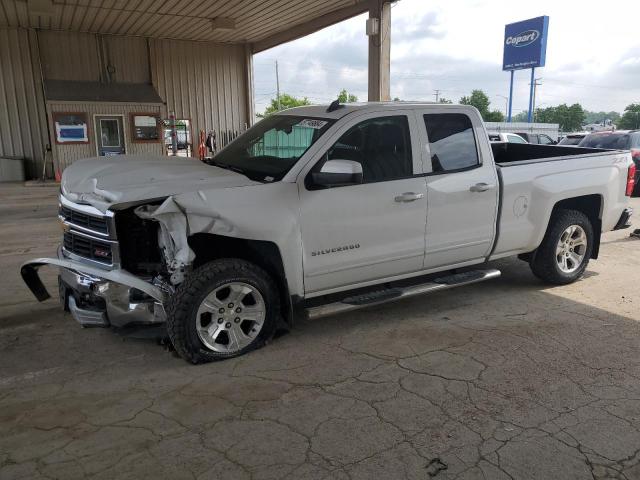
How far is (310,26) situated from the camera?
1573 cm

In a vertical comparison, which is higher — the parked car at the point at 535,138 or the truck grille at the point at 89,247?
the parked car at the point at 535,138

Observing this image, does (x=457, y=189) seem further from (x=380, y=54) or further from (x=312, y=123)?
(x=380, y=54)

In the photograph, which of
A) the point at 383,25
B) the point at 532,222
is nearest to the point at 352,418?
the point at 532,222

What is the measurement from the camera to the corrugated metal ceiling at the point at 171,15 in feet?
44.6

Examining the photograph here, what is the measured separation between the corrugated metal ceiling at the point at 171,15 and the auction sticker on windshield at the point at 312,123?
30.1 feet

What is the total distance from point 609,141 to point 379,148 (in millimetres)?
10850

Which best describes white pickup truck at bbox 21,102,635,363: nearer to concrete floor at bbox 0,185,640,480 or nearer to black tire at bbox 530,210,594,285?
black tire at bbox 530,210,594,285

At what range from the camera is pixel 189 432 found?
313 centimetres

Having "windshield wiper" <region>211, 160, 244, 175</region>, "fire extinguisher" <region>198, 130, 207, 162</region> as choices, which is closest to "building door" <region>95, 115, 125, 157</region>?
"fire extinguisher" <region>198, 130, 207, 162</region>

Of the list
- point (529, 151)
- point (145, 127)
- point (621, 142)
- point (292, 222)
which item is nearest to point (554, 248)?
point (529, 151)

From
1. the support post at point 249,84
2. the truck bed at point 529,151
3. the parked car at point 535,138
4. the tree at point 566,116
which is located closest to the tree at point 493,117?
the tree at point 566,116

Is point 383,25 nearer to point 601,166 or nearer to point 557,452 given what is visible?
point 601,166

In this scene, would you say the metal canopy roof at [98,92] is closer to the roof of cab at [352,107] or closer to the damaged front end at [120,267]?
the roof of cab at [352,107]

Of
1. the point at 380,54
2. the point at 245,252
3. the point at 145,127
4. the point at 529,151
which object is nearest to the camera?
the point at 245,252
